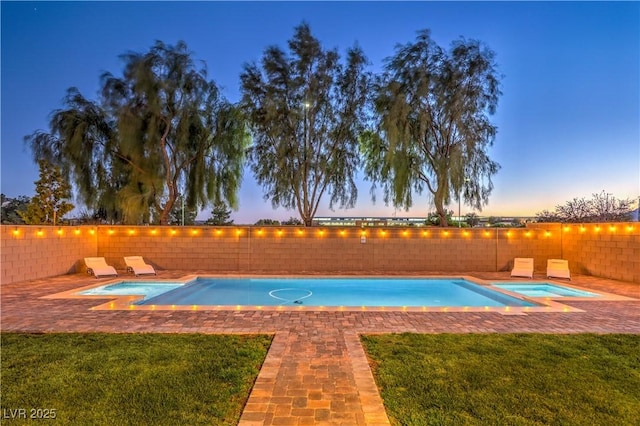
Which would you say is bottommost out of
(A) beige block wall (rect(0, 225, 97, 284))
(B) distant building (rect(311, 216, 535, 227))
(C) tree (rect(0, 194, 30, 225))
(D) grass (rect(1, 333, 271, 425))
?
(D) grass (rect(1, 333, 271, 425))

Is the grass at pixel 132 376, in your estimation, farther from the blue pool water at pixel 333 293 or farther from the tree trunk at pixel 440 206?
the tree trunk at pixel 440 206

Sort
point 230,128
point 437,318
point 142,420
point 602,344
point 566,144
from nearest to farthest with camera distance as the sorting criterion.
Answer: point 142,420 → point 602,344 → point 437,318 → point 230,128 → point 566,144

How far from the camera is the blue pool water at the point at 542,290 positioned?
Result: 8.67 meters

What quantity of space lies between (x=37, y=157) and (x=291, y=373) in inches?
559

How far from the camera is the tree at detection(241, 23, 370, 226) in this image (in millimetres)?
12688

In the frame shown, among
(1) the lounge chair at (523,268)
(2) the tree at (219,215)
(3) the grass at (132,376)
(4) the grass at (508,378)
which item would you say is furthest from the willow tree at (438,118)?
(3) the grass at (132,376)

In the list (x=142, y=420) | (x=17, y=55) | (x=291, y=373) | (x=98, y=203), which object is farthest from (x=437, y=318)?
(x=17, y=55)

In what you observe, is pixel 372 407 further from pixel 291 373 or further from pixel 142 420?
pixel 142 420

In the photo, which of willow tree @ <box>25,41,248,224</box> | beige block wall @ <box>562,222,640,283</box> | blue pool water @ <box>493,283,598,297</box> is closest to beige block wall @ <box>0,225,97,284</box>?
willow tree @ <box>25,41,248,224</box>

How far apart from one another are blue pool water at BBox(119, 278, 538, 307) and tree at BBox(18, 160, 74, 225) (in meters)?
9.93

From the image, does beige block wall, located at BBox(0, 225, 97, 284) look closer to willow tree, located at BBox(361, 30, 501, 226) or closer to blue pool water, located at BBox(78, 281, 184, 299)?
blue pool water, located at BBox(78, 281, 184, 299)

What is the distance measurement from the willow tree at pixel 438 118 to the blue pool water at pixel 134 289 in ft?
27.5

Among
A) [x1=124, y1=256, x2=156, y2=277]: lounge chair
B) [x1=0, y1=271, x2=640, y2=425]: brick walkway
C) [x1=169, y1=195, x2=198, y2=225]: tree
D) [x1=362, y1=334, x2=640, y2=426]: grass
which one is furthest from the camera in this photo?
[x1=169, y1=195, x2=198, y2=225]: tree

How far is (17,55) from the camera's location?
42.5ft
